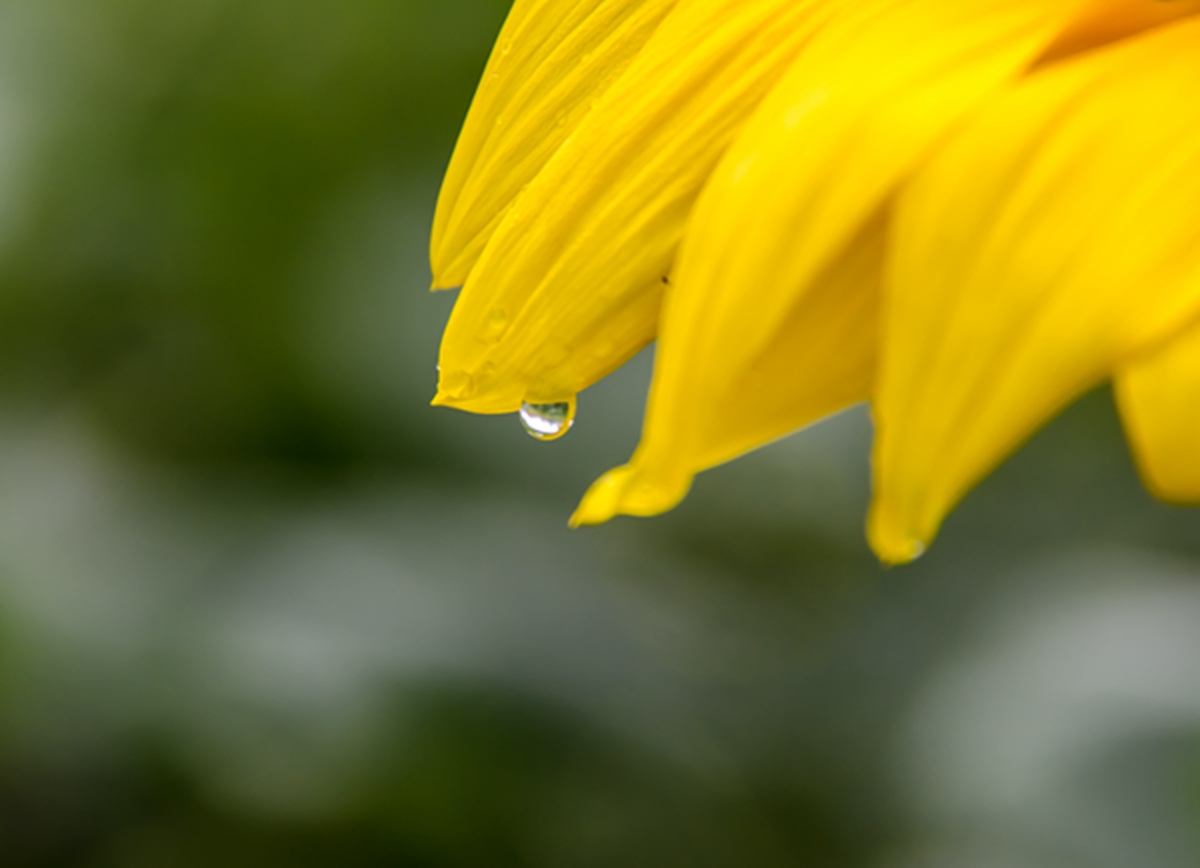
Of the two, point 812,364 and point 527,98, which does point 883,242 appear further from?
point 527,98

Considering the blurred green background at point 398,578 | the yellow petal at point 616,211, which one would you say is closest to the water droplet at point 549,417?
the yellow petal at point 616,211

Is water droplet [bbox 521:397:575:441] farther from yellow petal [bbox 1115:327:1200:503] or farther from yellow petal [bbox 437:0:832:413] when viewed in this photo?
yellow petal [bbox 1115:327:1200:503]

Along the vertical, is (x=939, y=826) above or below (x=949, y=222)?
below

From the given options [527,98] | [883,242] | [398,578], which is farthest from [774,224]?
[398,578]

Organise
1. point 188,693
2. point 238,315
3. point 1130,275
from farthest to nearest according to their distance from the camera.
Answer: point 238,315 < point 188,693 < point 1130,275

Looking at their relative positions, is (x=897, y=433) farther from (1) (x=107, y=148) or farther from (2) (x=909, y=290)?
(1) (x=107, y=148)

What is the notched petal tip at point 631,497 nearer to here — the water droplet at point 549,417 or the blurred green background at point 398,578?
the water droplet at point 549,417

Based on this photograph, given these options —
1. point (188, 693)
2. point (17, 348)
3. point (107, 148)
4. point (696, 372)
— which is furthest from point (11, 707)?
point (696, 372)
